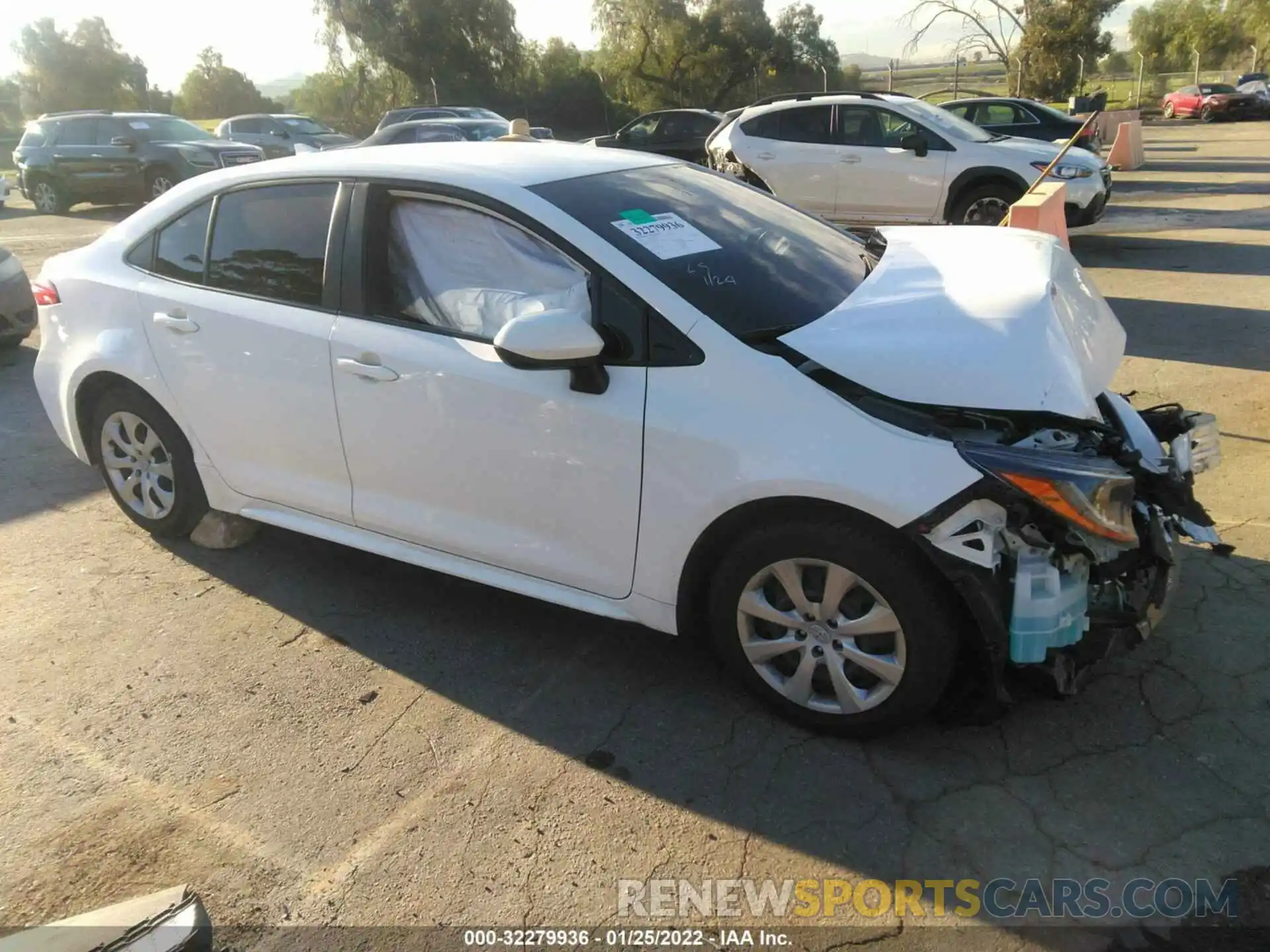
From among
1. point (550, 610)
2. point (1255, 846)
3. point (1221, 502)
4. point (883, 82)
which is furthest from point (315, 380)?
point (883, 82)

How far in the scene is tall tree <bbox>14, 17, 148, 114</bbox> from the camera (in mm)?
51250

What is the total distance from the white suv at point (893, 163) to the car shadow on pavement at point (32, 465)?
26.1 feet

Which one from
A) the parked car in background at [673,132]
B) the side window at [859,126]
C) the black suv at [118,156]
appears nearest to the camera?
the side window at [859,126]

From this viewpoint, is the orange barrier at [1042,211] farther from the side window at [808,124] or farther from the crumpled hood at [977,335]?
the side window at [808,124]

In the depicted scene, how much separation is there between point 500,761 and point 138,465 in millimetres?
2454

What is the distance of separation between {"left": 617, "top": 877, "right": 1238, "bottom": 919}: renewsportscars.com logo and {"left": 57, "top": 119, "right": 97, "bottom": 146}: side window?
18.8 m

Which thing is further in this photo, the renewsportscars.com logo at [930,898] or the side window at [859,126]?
the side window at [859,126]

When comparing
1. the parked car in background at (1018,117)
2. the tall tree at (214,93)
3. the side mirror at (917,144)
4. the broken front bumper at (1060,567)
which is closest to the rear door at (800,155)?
the side mirror at (917,144)

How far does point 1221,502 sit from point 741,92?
129 ft

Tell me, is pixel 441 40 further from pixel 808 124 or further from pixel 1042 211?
pixel 1042 211

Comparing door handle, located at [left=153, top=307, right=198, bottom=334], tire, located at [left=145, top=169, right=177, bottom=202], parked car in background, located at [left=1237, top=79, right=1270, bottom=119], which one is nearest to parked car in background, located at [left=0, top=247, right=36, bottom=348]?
door handle, located at [left=153, top=307, right=198, bottom=334]

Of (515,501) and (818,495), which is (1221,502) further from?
(515,501)

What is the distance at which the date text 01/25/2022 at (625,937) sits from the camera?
A: 2350 millimetres

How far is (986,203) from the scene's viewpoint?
10.3 m
